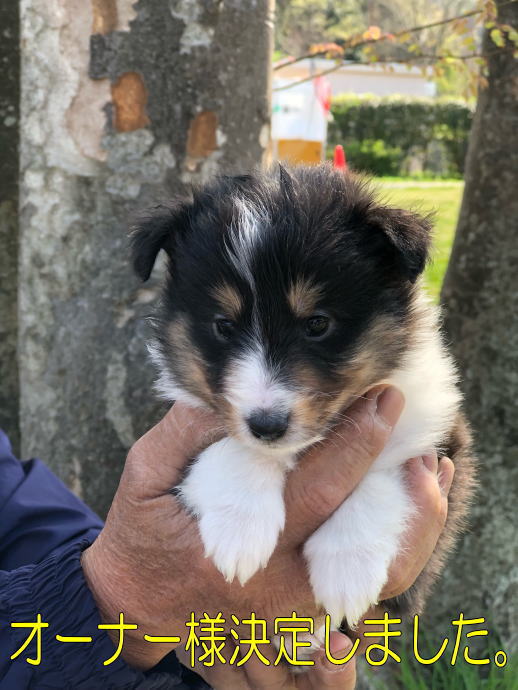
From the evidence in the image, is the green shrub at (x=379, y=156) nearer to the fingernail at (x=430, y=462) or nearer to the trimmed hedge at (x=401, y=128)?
the trimmed hedge at (x=401, y=128)

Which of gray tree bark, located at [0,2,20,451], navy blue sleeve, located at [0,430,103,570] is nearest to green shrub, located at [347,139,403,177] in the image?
gray tree bark, located at [0,2,20,451]

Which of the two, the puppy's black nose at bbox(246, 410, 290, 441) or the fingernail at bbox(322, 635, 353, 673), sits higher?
the puppy's black nose at bbox(246, 410, 290, 441)

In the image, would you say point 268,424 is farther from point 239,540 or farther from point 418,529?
point 418,529

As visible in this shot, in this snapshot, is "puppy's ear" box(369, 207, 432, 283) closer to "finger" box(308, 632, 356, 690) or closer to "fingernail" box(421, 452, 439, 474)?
"fingernail" box(421, 452, 439, 474)

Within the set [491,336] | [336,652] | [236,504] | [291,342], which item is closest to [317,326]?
[291,342]

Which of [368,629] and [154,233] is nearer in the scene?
[154,233]

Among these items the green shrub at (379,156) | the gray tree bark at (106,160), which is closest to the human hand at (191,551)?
the gray tree bark at (106,160)

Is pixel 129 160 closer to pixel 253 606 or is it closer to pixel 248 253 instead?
pixel 248 253
